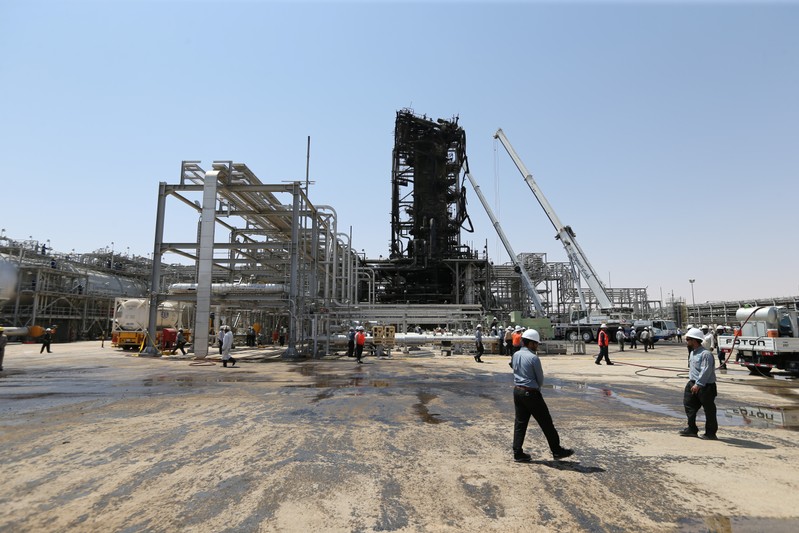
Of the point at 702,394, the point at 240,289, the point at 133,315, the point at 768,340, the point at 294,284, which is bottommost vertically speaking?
the point at 702,394

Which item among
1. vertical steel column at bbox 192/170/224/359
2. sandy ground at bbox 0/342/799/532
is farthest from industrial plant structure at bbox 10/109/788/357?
sandy ground at bbox 0/342/799/532

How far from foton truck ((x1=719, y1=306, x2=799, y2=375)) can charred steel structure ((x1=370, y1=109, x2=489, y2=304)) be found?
28170mm

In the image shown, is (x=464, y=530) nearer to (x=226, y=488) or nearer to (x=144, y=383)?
(x=226, y=488)

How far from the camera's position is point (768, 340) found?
48.0 ft

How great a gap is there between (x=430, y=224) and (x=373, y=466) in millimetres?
40557

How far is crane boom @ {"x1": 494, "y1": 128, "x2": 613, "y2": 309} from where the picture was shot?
36.4m

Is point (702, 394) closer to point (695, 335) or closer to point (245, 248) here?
point (695, 335)

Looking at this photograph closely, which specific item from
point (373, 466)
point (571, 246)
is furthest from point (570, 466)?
point (571, 246)

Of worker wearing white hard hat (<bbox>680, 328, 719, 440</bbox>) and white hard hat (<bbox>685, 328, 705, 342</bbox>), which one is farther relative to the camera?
white hard hat (<bbox>685, 328, 705, 342</bbox>)

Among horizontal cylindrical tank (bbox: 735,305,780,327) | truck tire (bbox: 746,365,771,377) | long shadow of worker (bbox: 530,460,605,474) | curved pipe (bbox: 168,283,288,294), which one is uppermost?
curved pipe (bbox: 168,283,288,294)

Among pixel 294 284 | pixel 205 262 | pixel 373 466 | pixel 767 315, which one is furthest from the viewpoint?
pixel 294 284

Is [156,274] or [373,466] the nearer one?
[373,466]

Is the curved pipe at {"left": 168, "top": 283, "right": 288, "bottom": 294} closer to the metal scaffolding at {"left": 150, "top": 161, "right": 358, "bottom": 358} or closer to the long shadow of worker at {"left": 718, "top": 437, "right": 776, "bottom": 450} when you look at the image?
the metal scaffolding at {"left": 150, "top": 161, "right": 358, "bottom": 358}

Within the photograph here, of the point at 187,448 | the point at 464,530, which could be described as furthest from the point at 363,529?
the point at 187,448
